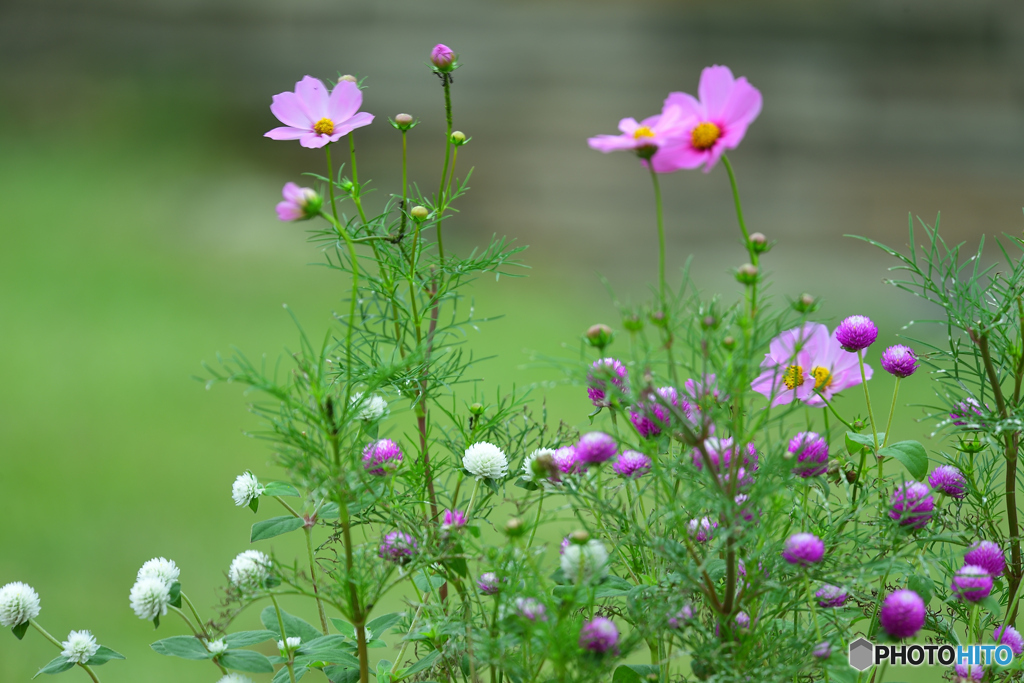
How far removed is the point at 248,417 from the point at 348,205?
60 cm

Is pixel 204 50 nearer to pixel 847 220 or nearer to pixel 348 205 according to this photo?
pixel 348 205

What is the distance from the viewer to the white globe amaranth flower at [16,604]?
1.48 ft

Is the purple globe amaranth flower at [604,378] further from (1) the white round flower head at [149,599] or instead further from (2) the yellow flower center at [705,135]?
(1) the white round flower head at [149,599]

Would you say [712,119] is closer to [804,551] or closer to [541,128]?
[804,551]

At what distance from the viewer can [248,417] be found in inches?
67.7

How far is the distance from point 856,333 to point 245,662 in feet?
1.11

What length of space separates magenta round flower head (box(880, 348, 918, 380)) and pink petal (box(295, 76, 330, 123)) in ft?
1.07

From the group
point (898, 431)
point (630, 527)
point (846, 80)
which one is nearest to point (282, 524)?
point (630, 527)

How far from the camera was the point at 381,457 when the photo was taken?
0.46 metres

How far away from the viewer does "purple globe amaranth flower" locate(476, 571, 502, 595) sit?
41 centimetres

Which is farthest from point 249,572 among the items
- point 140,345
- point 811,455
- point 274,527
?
point 140,345

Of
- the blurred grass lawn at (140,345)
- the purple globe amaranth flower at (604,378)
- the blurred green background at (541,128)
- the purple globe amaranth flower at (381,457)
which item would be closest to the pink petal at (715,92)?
the purple globe amaranth flower at (604,378)

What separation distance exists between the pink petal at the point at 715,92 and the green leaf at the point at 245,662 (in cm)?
31

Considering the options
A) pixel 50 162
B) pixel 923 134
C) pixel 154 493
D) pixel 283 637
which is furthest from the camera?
pixel 923 134
